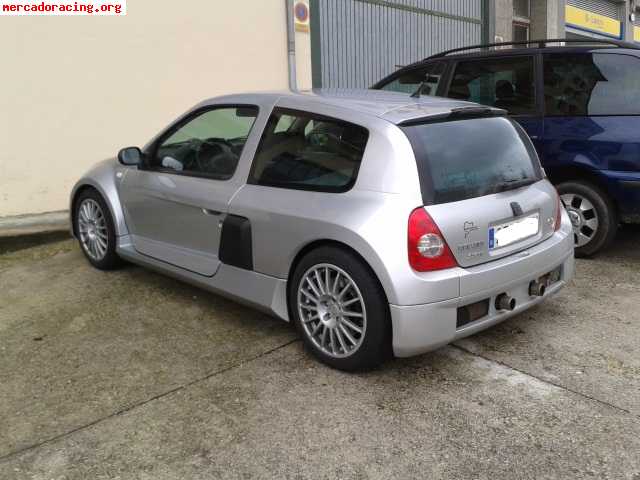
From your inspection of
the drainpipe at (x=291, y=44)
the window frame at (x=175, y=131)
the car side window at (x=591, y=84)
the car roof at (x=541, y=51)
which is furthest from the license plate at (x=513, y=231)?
the drainpipe at (x=291, y=44)

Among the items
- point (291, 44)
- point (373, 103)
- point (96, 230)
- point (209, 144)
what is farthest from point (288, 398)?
point (291, 44)

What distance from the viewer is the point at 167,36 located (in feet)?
24.1

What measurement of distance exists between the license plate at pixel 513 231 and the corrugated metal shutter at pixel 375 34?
19.2 ft

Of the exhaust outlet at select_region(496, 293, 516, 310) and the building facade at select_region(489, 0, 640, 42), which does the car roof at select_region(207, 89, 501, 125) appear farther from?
the building facade at select_region(489, 0, 640, 42)

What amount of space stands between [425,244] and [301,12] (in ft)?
20.7

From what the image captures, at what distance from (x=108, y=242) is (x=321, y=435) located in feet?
9.18

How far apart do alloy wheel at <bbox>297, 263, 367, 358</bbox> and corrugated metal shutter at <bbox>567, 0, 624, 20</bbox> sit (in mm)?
15465

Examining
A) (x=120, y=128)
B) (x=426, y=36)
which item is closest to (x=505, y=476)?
(x=120, y=128)

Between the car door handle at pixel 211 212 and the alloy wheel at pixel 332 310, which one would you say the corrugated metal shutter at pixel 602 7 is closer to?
the car door handle at pixel 211 212

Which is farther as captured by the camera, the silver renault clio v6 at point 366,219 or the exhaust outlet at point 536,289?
the exhaust outlet at point 536,289

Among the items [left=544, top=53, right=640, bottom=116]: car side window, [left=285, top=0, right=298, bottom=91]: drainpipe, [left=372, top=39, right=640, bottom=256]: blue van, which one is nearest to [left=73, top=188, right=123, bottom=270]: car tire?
[left=372, top=39, right=640, bottom=256]: blue van

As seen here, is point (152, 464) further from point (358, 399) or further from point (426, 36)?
point (426, 36)

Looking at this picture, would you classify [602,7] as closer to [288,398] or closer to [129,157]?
[129,157]

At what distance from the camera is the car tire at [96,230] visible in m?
4.93
